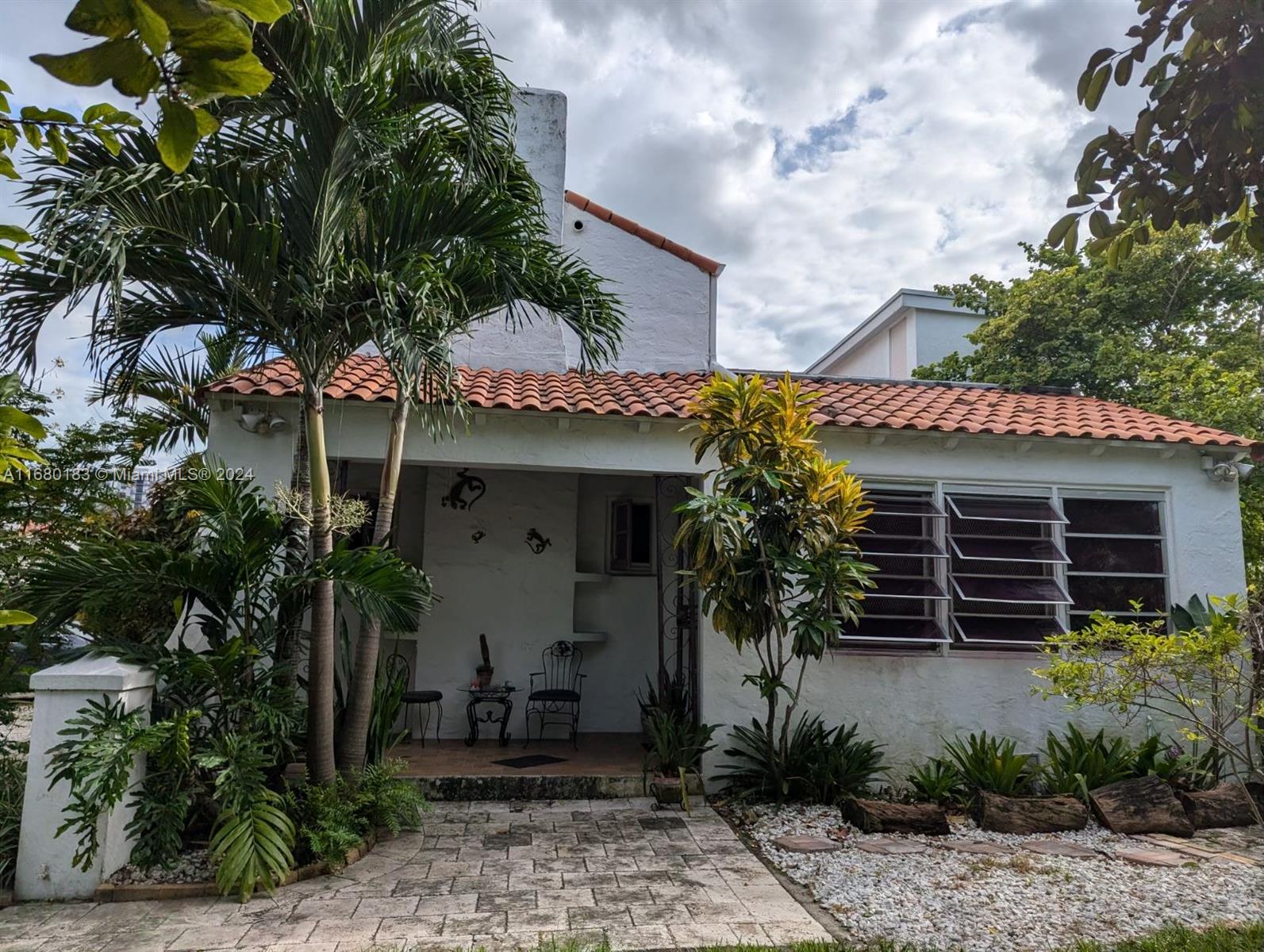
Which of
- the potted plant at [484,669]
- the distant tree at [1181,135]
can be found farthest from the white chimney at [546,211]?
the distant tree at [1181,135]

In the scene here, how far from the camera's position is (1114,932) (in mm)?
4492

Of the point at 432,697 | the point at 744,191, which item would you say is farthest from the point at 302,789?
the point at 744,191

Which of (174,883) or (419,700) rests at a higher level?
(419,700)

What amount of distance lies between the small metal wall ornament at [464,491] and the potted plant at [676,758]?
138 inches

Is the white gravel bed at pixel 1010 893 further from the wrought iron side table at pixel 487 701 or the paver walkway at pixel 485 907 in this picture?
the wrought iron side table at pixel 487 701

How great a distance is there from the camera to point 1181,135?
2576 millimetres

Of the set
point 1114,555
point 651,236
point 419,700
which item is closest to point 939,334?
point 651,236

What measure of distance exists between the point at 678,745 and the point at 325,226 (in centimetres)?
521

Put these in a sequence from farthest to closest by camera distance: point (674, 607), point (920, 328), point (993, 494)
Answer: point (920, 328) → point (674, 607) → point (993, 494)

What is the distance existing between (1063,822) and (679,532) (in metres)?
3.85

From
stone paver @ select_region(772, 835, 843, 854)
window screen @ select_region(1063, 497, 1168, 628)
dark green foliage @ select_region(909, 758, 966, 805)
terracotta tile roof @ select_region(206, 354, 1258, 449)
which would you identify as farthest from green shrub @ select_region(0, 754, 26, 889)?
window screen @ select_region(1063, 497, 1168, 628)

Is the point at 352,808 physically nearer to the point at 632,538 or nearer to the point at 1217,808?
the point at 632,538

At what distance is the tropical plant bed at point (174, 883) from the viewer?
4820 mm

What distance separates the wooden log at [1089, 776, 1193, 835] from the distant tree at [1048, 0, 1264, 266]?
5381mm
